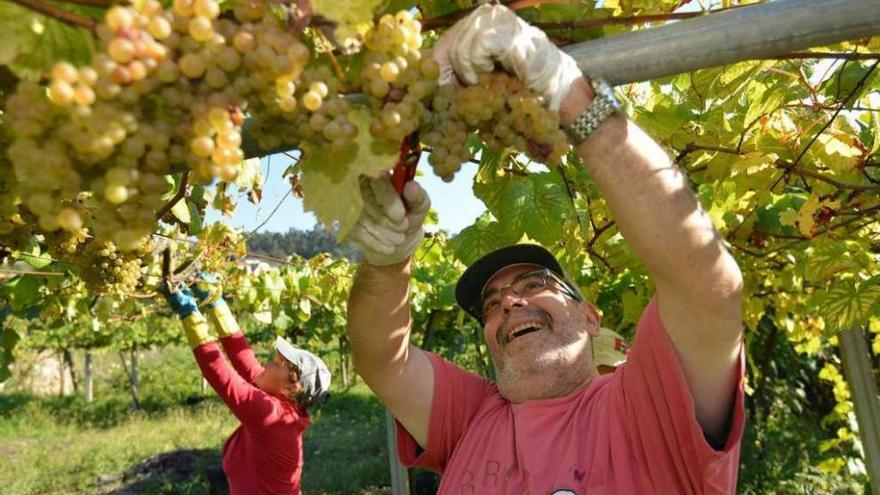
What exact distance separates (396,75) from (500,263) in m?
1.81

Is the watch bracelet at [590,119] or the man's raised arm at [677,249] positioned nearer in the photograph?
the watch bracelet at [590,119]

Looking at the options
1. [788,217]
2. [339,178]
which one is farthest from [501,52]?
[788,217]

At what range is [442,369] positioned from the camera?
8.58 feet

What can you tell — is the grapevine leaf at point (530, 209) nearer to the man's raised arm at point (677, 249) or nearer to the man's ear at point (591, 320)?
the man's ear at point (591, 320)

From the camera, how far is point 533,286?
2697 mm

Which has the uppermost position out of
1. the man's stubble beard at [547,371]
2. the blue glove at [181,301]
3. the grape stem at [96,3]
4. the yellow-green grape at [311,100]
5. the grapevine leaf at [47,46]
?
the blue glove at [181,301]

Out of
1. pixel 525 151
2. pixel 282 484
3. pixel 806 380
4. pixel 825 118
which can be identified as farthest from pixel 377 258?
pixel 806 380

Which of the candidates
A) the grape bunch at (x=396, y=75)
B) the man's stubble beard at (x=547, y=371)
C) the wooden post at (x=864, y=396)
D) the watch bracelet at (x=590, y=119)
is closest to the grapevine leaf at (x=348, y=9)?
the grape bunch at (x=396, y=75)

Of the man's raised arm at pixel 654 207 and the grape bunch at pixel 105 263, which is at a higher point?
the grape bunch at pixel 105 263

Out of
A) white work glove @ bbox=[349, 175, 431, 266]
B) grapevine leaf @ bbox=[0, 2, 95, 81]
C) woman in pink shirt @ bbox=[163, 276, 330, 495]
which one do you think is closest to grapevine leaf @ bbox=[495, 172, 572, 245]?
white work glove @ bbox=[349, 175, 431, 266]

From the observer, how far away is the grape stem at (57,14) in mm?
872

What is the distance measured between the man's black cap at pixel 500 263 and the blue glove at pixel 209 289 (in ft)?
7.56

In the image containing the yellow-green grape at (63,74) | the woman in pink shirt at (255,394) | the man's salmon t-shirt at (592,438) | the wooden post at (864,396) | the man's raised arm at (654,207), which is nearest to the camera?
the yellow-green grape at (63,74)

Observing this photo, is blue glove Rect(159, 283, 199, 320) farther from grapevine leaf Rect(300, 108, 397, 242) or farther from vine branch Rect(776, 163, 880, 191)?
grapevine leaf Rect(300, 108, 397, 242)
